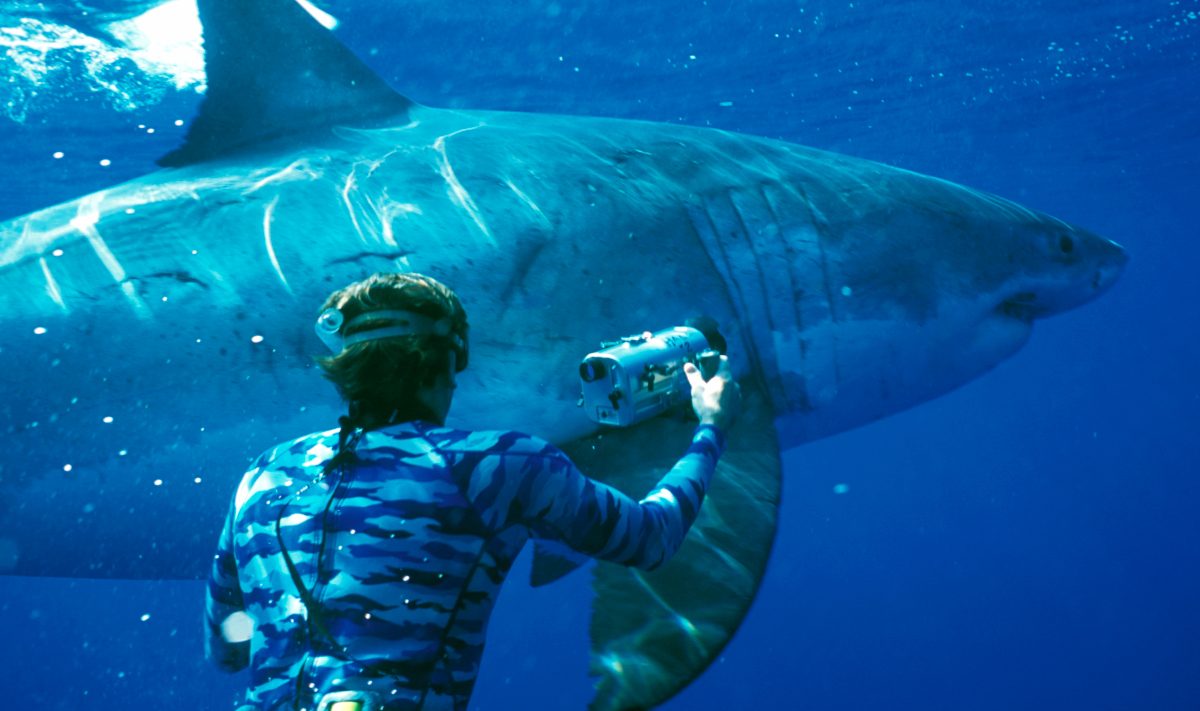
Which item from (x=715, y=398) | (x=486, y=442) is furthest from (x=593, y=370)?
(x=486, y=442)

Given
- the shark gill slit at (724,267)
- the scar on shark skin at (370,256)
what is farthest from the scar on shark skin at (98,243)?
the shark gill slit at (724,267)

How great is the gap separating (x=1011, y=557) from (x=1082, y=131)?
41.1m

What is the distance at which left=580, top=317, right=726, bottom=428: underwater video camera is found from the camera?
2.58 metres

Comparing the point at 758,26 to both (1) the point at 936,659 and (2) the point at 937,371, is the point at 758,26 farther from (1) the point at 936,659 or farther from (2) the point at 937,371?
(1) the point at 936,659

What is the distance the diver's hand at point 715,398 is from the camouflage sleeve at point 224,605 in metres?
1.42

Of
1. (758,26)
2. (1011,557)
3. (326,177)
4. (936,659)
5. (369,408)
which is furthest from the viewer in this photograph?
(1011,557)

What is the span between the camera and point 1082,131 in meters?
21.2

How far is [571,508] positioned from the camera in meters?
1.88

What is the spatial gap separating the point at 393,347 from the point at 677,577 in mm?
1345

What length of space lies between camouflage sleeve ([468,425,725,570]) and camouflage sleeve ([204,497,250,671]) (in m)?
0.76

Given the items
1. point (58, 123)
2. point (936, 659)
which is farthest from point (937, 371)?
point (936, 659)

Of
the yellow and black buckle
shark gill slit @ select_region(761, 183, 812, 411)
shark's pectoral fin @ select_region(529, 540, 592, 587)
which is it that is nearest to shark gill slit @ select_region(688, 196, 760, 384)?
shark gill slit @ select_region(761, 183, 812, 411)

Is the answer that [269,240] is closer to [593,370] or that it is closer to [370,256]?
[370,256]

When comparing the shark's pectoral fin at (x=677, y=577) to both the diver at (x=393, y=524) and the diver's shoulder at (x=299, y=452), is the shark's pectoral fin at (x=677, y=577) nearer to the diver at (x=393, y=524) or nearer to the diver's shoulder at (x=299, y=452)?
the diver at (x=393, y=524)
